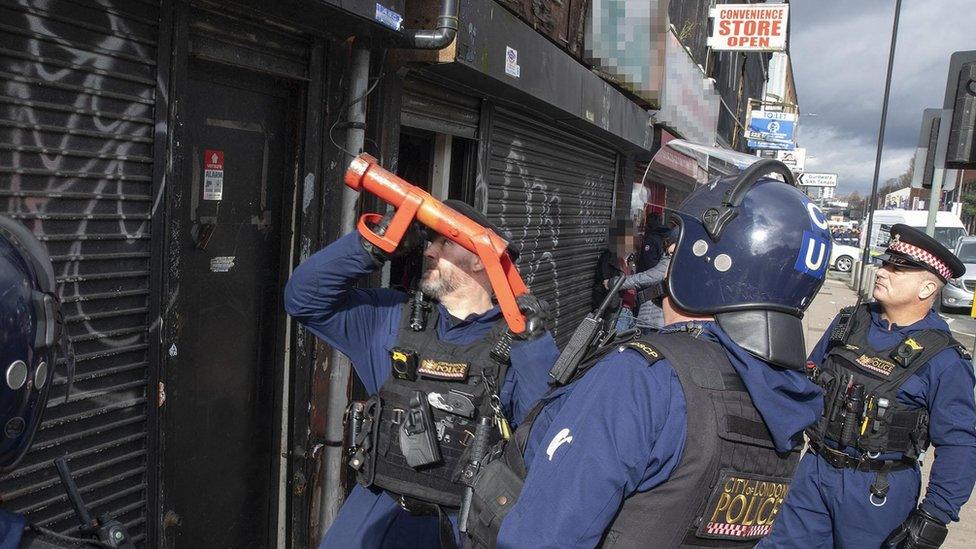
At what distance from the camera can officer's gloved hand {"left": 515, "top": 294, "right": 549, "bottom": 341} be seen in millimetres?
2719

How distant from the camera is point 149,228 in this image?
3.06 metres

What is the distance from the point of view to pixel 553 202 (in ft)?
25.1

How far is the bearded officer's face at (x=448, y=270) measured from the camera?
2.98 m

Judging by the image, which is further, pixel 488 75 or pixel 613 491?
pixel 488 75

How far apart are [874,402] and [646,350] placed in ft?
8.87

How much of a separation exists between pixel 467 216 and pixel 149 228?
131 centimetres

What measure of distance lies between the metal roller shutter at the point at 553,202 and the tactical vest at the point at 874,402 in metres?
2.95

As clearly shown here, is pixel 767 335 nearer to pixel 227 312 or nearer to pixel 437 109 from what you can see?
pixel 227 312

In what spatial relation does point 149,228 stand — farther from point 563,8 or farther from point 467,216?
point 563,8

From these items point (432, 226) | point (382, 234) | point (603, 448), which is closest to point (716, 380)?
point (603, 448)

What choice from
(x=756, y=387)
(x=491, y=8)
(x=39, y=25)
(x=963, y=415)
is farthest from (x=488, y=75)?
(x=756, y=387)

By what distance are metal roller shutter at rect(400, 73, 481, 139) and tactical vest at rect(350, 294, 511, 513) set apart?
7.46 feet

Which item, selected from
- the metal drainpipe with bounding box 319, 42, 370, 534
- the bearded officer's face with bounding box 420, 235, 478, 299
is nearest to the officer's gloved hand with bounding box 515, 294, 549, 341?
the bearded officer's face with bounding box 420, 235, 478, 299

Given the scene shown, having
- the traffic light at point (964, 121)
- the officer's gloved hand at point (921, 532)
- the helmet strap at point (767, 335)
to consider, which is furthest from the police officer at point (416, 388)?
the traffic light at point (964, 121)
